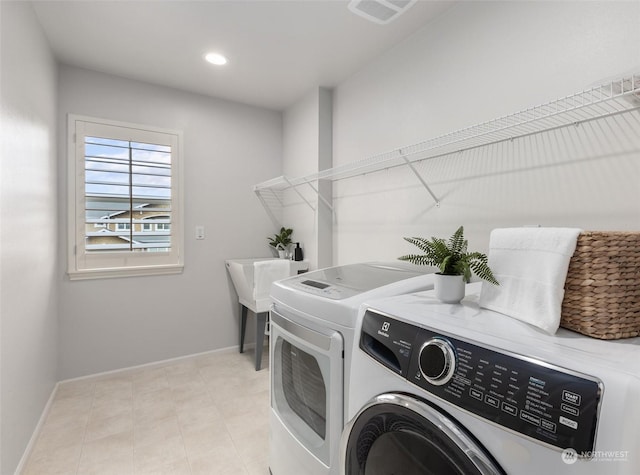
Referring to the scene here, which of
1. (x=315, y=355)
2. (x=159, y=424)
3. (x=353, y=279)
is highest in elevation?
(x=353, y=279)

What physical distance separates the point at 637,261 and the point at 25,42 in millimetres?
2698

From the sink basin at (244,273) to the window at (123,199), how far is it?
0.46m

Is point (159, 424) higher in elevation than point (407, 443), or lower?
lower

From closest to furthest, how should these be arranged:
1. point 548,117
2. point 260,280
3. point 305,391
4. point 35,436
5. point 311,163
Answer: point 548,117 < point 305,391 < point 35,436 < point 260,280 < point 311,163

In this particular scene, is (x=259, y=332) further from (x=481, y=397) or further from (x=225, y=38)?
(x=481, y=397)

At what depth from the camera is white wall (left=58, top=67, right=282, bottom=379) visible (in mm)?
2566

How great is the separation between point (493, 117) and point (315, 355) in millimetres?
1376

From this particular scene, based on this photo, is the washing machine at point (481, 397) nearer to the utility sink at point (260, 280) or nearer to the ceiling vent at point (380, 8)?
the ceiling vent at point (380, 8)

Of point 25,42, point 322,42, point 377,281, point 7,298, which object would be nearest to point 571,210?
point 377,281

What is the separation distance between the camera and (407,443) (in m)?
0.84

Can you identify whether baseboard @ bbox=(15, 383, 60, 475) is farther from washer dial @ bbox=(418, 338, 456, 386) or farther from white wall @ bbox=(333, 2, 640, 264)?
white wall @ bbox=(333, 2, 640, 264)

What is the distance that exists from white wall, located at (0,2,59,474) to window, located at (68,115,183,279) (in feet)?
0.69

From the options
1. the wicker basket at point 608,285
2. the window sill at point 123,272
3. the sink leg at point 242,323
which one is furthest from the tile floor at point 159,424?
the wicker basket at point 608,285

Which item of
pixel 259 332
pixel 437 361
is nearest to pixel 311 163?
pixel 259 332
